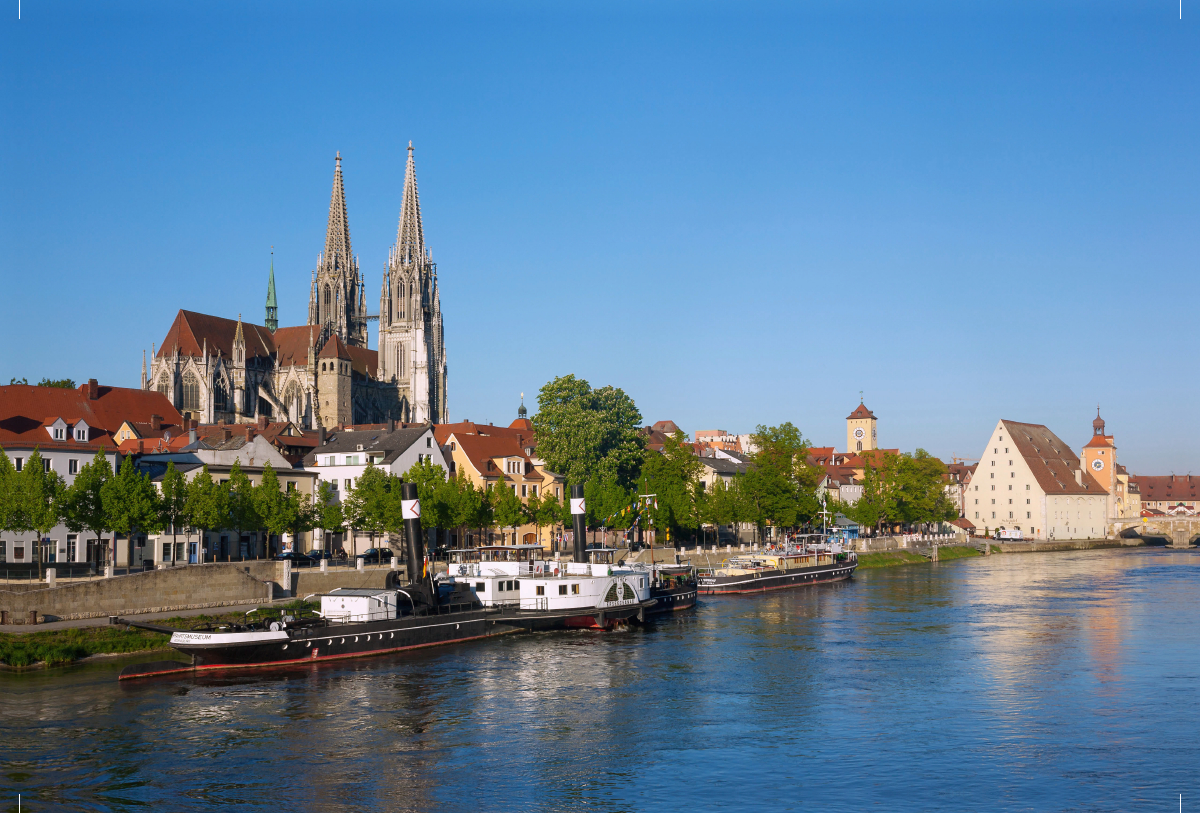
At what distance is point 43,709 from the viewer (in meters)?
38.9

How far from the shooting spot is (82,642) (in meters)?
49.0

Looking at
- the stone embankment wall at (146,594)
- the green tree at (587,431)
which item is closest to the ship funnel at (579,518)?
the stone embankment wall at (146,594)

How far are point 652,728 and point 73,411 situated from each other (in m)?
73.1

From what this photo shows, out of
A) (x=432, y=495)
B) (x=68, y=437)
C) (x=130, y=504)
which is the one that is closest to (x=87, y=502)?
(x=130, y=504)

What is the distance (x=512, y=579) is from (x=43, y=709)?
29.0 meters

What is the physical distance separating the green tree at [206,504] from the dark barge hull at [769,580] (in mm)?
35735

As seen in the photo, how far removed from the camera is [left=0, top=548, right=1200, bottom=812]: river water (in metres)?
30.5

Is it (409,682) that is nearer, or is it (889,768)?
(889,768)

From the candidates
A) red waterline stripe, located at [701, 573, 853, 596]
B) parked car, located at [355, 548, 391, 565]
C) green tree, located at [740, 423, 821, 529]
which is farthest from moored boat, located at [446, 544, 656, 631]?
green tree, located at [740, 423, 821, 529]

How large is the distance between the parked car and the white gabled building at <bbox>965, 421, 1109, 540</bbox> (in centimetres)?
11656

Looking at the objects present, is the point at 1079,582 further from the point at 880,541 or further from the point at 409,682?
the point at 409,682

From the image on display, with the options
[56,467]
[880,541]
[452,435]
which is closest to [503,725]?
[56,467]

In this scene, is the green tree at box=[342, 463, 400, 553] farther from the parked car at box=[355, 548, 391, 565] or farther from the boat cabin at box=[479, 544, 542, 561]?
the boat cabin at box=[479, 544, 542, 561]

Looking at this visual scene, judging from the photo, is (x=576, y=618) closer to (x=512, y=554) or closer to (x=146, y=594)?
(x=512, y=554)
